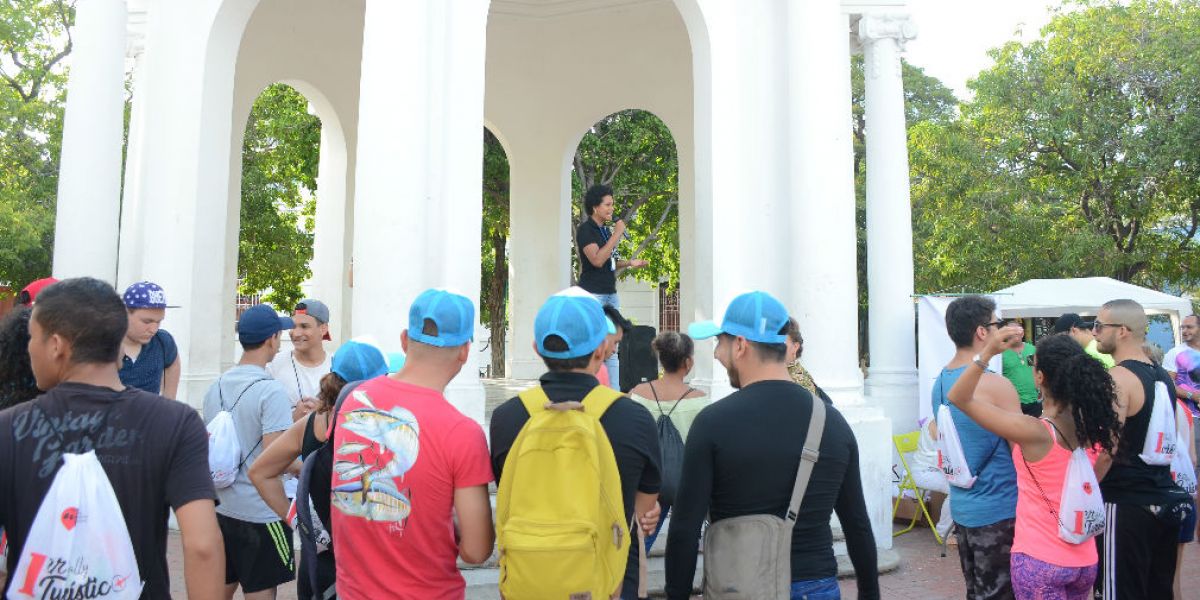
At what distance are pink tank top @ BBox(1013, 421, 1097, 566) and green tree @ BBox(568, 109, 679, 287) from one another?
52.6ft

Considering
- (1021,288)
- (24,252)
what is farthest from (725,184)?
(24,252)

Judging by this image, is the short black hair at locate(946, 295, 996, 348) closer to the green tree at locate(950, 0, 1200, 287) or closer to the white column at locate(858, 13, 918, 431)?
the white column at locate(858, 13, 918, 431)

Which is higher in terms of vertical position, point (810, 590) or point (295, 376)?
point (295, 376)

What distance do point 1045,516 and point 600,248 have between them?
443 centimetres

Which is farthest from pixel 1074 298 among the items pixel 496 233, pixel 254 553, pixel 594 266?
pixel 254 553

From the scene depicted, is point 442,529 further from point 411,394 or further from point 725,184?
point 725,184

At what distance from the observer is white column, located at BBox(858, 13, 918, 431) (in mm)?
9672

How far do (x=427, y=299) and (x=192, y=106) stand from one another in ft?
21.3

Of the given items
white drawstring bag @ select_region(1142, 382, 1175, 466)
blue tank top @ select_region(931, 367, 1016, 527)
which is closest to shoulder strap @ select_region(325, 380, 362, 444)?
blue tank top @ select_region(931, 367, 1016, 527)

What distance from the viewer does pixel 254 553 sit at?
418 cm

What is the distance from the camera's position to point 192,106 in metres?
8.21

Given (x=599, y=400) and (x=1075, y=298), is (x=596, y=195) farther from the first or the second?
(x=1075, y=298)

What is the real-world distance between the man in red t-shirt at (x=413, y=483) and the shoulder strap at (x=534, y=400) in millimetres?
164

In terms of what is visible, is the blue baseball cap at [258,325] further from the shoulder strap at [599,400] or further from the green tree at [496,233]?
the green tree at [496,233]
